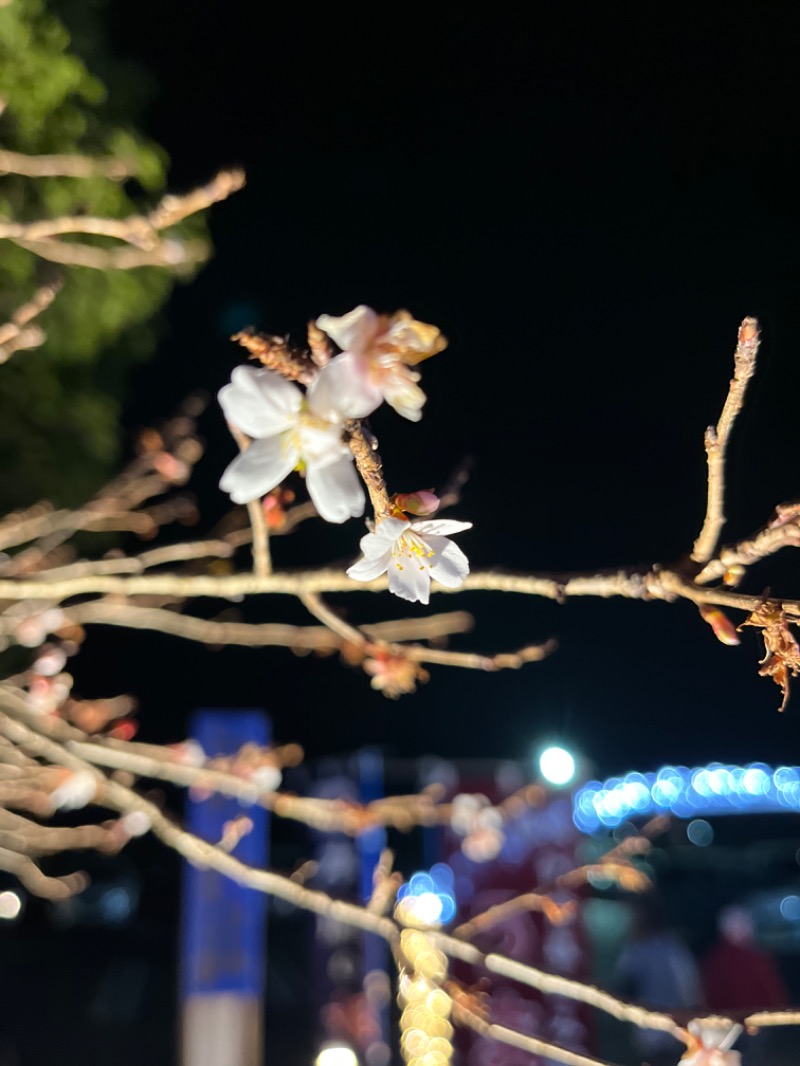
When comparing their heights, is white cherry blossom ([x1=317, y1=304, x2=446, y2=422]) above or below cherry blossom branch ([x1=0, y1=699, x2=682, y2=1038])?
above

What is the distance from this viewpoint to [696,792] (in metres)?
27.4

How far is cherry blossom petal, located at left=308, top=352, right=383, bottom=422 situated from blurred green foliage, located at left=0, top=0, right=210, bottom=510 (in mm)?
1841

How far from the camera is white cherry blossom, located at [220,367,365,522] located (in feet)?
2.43

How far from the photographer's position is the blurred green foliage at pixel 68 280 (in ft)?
8.16

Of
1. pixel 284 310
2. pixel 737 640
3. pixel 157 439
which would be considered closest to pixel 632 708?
pixel 284 310

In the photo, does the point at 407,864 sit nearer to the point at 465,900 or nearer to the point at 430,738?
the point at 430,738

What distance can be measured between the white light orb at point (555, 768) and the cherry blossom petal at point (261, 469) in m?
3.37

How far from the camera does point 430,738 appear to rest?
14055 millimetres

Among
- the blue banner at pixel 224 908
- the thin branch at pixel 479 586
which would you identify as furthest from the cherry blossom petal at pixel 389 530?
the blue banner at pixel 224 908

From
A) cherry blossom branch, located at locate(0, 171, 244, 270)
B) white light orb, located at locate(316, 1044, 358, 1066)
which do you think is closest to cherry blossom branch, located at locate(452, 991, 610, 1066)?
cherry blossom branch, located at locate(0, 171, 244, 270)

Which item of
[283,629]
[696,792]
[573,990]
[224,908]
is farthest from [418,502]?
[696,792]

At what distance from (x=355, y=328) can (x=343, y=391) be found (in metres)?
0.06

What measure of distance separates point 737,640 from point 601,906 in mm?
20132

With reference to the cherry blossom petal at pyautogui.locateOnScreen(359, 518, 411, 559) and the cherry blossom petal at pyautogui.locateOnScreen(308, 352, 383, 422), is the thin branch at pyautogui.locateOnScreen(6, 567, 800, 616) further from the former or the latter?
the cherry blossom petal at pyautogui.locateOnScreen(308, 352, 383, 422)
